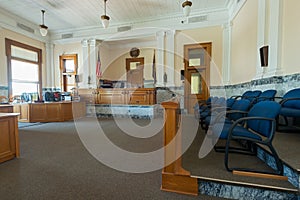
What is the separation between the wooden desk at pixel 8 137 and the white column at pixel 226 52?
20.2ft

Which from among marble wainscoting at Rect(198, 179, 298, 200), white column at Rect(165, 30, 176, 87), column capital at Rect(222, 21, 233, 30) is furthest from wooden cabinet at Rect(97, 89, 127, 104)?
marble wainscoting at Rect(198, 179, 298, 200)

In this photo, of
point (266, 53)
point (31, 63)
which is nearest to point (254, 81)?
point (266, 53)

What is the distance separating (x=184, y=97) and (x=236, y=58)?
2309 mm

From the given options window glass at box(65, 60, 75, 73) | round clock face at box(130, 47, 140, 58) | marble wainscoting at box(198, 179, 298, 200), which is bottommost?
marble wainscoting at box(198, 179, 298, 200)

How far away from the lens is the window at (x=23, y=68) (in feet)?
21.4

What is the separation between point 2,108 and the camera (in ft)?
12.5

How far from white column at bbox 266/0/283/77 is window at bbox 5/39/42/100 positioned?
24.0ft

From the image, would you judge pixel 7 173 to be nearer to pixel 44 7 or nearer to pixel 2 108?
pixel 2 108

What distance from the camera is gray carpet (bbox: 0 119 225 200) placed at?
5.45ft

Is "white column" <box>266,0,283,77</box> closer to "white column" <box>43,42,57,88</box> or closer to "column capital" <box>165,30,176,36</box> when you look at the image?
"column capital" <box>165,30,176,36</box>

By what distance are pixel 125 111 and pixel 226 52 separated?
4407 mm

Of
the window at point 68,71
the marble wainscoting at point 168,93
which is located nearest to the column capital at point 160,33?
the marble wainscoting at point 168,93

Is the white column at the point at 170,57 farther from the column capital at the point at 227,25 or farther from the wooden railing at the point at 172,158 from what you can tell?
the wooden railing at the point at 172,158

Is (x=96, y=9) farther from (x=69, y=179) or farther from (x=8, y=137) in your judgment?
(x=69, y=179)
